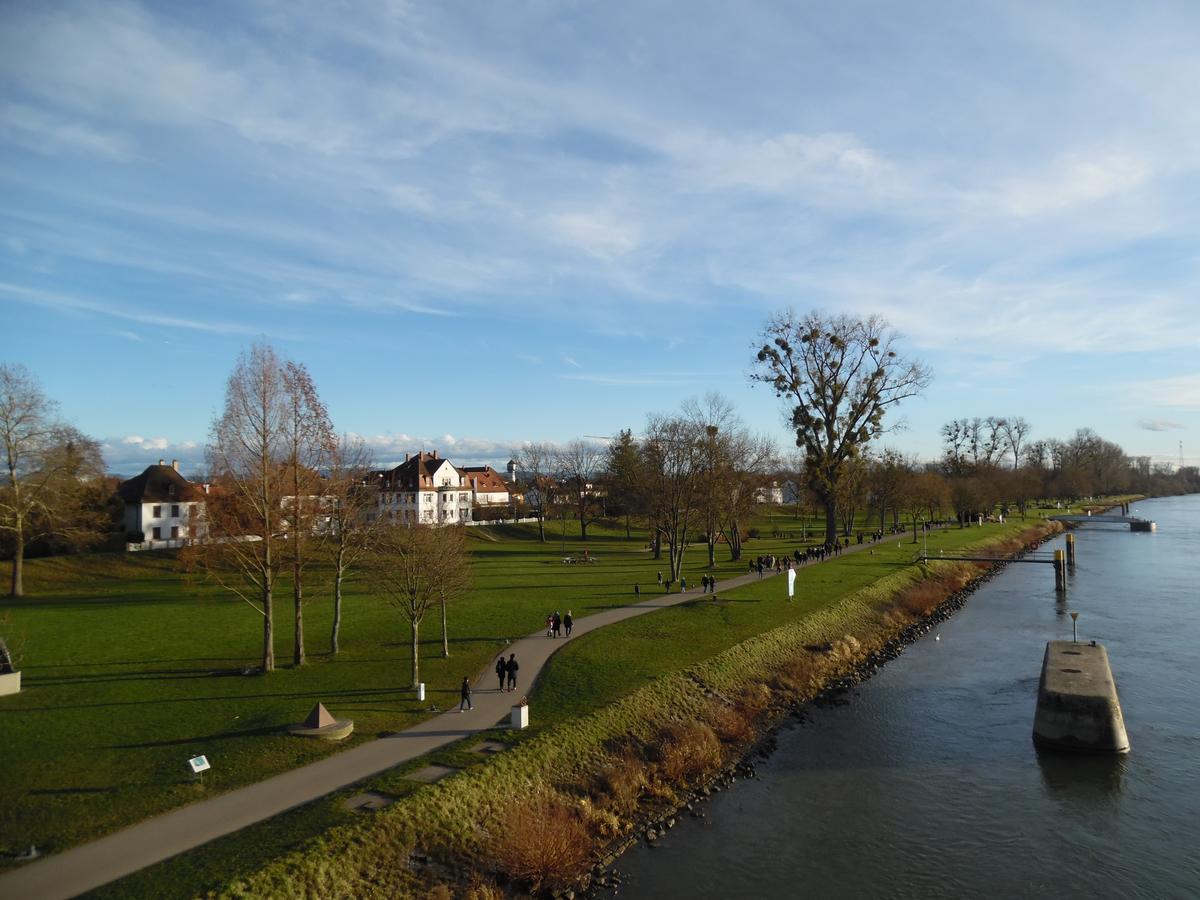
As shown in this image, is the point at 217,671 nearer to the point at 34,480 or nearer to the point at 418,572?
the point at 418,572

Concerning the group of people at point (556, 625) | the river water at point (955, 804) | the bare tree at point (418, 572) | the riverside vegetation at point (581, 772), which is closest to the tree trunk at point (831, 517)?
the riverside vegetation at point (581, 772)

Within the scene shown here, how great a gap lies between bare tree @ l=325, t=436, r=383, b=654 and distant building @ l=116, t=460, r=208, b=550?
3912 centimetres

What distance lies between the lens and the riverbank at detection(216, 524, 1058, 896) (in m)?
13.7

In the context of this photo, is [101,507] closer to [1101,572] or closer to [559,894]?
[559,894]

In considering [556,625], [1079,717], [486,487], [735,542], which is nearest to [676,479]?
[735,542]

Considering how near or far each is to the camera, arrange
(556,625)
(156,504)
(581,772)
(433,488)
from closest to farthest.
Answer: (581,772)
(556,625)
(156,504)
(433,488)

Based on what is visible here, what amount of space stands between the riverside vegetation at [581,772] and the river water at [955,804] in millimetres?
1481

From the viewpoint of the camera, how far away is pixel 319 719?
18609mm

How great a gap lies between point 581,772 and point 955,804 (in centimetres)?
937

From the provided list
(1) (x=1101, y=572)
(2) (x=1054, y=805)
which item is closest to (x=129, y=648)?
(2) (x=1054, y=805)

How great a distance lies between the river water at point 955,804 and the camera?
15336 millimetres

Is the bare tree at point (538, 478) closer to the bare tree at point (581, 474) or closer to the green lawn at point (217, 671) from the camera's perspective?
the bare tree at point (581, 474)

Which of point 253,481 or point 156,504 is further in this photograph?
point 156,504

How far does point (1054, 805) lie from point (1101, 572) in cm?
4677
